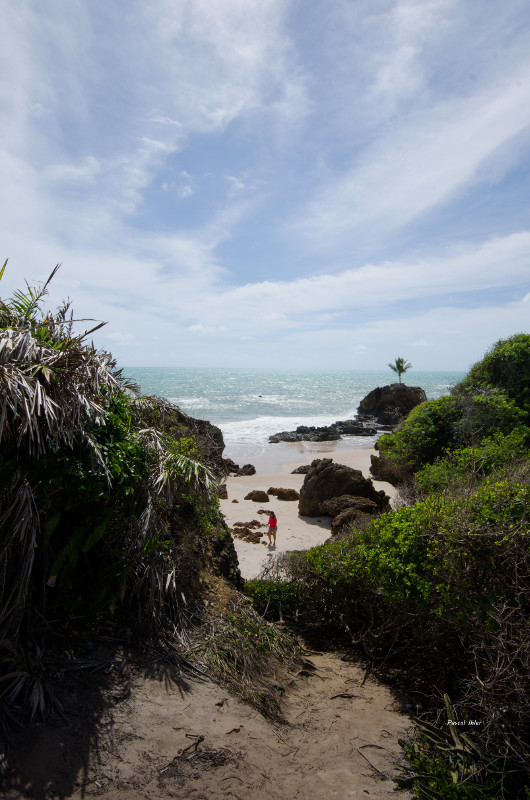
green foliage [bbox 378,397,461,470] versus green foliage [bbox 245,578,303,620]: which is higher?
green foliage [bbox 378,397,461,470]

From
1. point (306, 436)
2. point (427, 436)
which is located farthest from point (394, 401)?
point (427, 436)

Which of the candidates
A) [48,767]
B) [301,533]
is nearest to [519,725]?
[48,767]

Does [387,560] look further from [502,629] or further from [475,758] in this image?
[475,758]

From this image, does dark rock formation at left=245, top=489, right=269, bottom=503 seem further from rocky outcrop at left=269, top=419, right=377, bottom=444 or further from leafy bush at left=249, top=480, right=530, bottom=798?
rocky outcrop at left=269, top=419, right=377, bottom=444

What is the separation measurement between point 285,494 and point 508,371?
962cm

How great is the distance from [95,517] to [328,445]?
31.2 m

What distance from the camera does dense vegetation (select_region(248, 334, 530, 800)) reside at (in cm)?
367

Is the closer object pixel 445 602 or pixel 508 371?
pixel 445 602

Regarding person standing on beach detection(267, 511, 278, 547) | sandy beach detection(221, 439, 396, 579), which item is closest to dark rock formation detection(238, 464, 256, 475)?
sandy beach detection(221, 439, 396, 579)

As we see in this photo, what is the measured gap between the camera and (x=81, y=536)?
441 cm

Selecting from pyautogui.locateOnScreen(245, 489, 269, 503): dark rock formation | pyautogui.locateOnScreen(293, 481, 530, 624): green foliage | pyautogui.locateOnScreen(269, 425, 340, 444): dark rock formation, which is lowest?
pyautogui.locateOnScreen(245, 489, 269, 503): dark rock formation

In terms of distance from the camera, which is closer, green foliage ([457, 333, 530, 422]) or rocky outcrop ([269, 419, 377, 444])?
green foliage ([457, 333, 530, 422])

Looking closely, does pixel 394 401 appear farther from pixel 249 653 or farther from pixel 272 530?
pixel 249 653

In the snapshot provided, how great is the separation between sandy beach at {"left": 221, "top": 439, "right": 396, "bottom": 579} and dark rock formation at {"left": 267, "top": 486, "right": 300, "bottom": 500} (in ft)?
1.07
